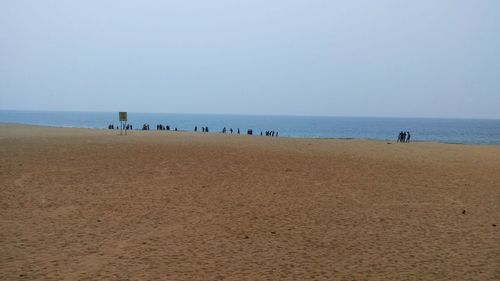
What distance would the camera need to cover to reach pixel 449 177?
20.1 meters

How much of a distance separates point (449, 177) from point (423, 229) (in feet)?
32.5

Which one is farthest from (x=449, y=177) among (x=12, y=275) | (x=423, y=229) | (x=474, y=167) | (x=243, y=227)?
(x=12, y=275)

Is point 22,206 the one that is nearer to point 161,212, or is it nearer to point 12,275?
point 161,212

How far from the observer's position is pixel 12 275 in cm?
747

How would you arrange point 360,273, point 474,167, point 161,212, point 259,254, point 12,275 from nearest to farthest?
point 12,275, point 360,273, point 259,254, point 161,212, point 474,167

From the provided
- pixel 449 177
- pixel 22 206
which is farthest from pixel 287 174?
pixel 22 206

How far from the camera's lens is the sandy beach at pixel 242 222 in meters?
8.17

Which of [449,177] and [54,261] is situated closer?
[54,261]

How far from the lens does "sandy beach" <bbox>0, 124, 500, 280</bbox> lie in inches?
322

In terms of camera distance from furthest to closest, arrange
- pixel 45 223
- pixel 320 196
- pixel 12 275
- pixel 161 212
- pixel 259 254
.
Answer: pixel 320 196 → pixel 161 212 → pixel 45 223 → pixel 259 254 → pixel 12 275

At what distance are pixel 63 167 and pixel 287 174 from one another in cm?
969

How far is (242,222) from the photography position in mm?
11570

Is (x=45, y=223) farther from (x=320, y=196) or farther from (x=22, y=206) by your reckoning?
(x=320, y=196)

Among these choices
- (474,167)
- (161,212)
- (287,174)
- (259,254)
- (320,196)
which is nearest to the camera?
(259,254)
